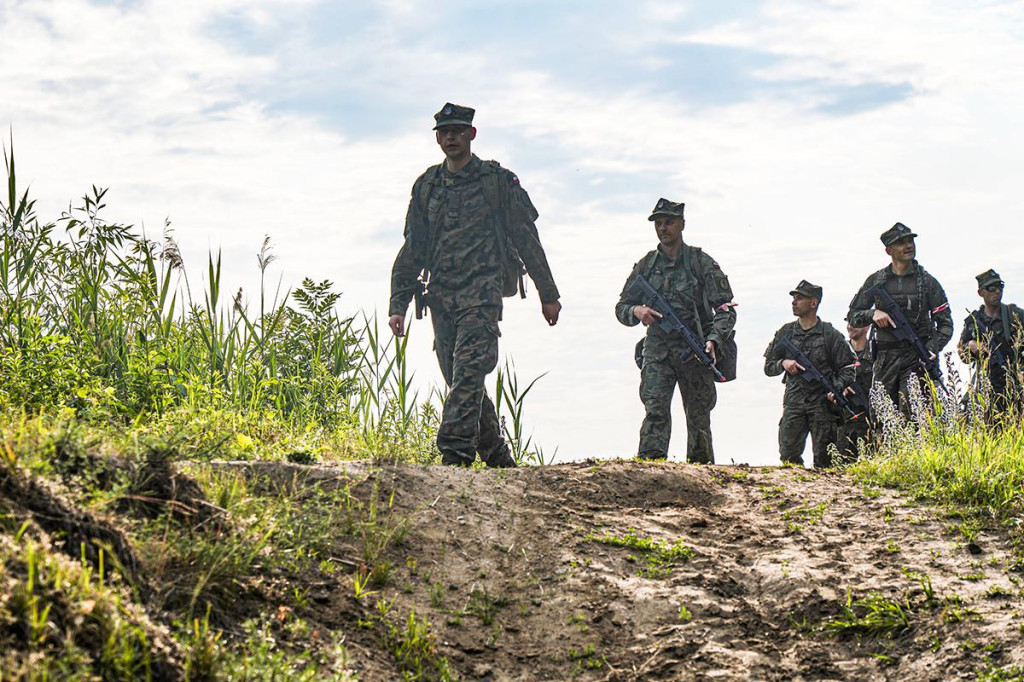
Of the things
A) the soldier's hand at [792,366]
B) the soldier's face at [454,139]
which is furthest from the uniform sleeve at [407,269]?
the soldier's hand at [792,366]

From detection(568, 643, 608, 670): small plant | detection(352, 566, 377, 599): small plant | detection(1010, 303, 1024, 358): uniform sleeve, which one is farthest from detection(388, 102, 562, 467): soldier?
detection(1010, 303, 1024, 358): uniform sleeve

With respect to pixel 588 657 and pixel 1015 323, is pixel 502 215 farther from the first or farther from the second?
pixel 1015 323

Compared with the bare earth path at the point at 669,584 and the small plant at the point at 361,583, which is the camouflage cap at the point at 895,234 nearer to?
the bare earth path at the point at 669,584

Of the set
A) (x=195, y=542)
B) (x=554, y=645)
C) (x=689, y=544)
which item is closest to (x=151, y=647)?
(x=195, y=542)

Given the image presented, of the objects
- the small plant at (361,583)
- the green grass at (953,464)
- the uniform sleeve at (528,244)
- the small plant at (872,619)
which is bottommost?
the small plant at (872,619)

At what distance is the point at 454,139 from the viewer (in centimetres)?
861

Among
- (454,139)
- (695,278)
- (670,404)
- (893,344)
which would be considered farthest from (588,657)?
(893,344)

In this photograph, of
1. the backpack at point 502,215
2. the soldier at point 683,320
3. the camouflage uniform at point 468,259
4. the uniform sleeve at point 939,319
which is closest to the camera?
the camouflage uniform at point 468,259

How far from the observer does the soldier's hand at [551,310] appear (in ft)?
28.3

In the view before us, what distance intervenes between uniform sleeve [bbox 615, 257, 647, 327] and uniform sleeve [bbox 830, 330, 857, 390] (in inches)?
114

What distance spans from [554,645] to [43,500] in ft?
7.76

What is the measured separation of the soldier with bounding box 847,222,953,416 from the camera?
1146cm

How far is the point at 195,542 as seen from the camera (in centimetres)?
446

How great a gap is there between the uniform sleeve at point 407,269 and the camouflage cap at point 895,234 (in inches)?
225
